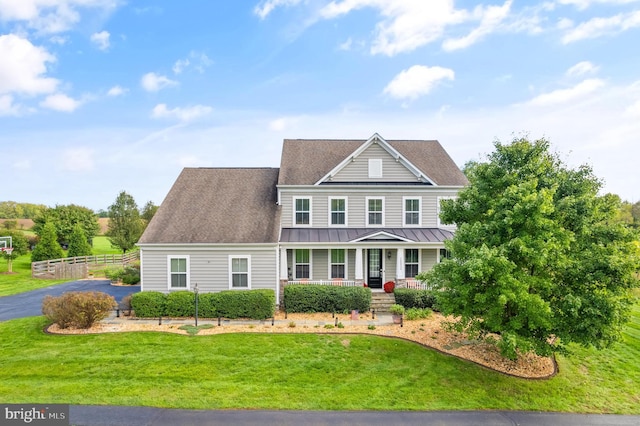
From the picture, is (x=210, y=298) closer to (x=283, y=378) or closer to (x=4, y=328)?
(x=283, y=378)

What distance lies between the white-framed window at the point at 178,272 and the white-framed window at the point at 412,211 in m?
12.9

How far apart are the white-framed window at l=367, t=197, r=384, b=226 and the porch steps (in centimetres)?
439

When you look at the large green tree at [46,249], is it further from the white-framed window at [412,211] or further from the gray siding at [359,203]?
the white-framed window at [412,211]

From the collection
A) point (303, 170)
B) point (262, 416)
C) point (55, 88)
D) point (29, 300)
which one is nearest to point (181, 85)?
point (55, 88)

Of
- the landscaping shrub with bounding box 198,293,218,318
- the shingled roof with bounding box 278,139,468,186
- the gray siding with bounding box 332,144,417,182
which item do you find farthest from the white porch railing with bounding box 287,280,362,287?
the gray siding with bounding box 332,144,417,182

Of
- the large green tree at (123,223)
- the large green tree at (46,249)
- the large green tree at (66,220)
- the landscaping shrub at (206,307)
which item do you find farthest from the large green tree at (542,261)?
the large green tree at (66,220)

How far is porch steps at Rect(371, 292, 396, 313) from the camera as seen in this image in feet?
55.8

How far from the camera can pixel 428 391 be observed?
9.64 m

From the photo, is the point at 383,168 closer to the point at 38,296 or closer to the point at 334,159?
the point at 334,159

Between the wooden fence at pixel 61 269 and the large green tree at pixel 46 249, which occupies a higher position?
the large green tree at pixel 46 249

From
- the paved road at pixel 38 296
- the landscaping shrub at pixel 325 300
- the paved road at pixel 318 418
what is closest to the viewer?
the paved road at pixel 318 418

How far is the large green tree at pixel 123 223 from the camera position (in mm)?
31922

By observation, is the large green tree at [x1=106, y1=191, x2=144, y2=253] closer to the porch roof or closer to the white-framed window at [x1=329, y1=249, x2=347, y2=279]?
the porch roof

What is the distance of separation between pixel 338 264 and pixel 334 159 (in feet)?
22.9
